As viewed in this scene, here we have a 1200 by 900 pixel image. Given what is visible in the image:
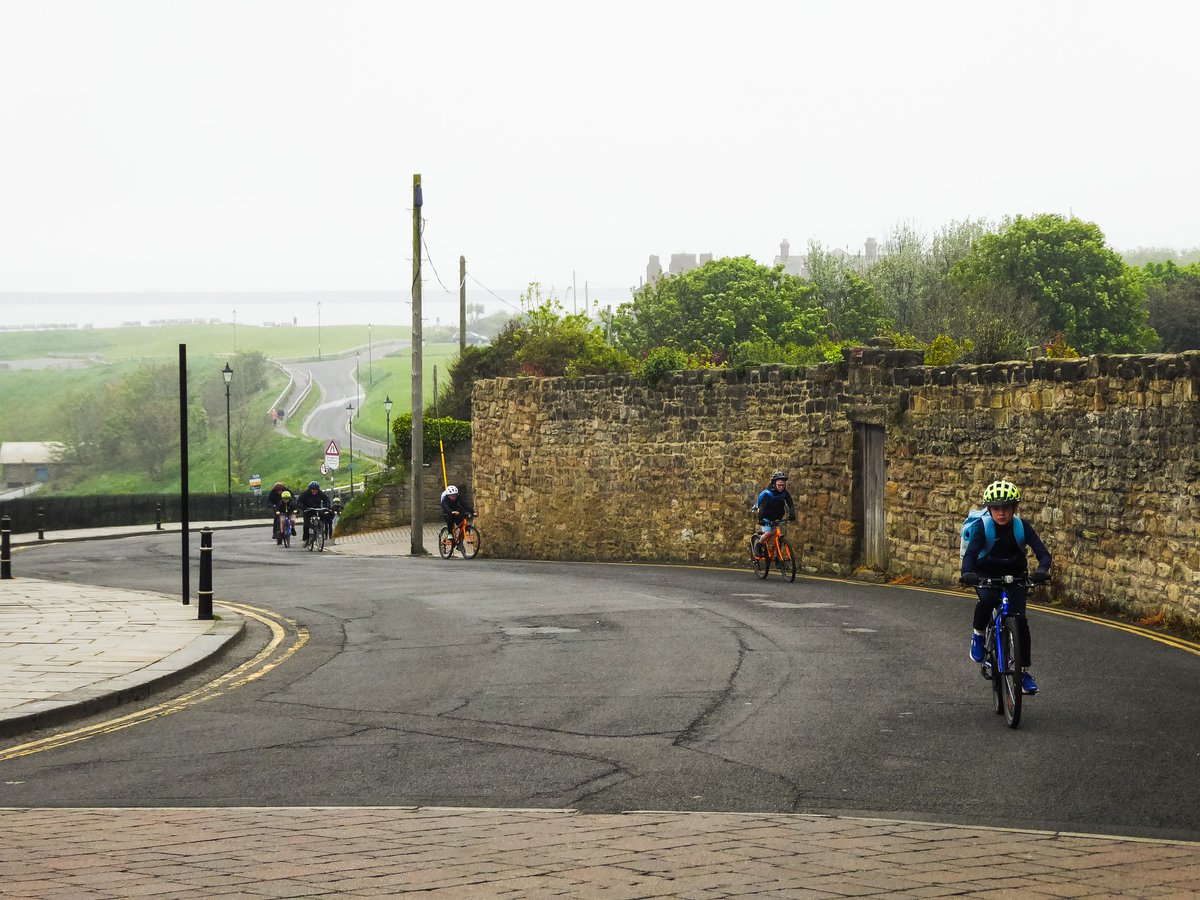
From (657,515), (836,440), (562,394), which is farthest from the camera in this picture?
(562,394)

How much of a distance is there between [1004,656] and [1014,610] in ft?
1.16

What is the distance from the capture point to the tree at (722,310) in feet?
242

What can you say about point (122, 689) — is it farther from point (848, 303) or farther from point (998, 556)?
point (848, 303)

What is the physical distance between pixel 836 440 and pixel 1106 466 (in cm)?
702

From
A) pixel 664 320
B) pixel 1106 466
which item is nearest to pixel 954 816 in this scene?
pixel 1106 466

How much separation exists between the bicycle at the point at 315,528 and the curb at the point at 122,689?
2079 centimetres

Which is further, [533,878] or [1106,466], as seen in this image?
[1106,466]

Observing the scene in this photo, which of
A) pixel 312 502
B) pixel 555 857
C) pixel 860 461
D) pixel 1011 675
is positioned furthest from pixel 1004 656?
pixel 312 502

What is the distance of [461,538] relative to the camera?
30.8 m

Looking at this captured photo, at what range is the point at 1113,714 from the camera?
32.6 feet

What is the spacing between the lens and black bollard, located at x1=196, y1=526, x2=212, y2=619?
635 inches

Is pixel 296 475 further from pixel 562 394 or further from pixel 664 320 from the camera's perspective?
pixel 562 394

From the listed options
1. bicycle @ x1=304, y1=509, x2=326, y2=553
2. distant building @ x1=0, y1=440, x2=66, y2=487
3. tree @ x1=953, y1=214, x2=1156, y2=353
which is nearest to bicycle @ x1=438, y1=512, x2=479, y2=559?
bicycle @ x1=304, y1=509, x2=326, y2=553

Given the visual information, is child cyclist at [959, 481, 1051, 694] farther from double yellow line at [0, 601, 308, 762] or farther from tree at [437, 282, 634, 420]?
tree at [437, 282, 634, 420]
